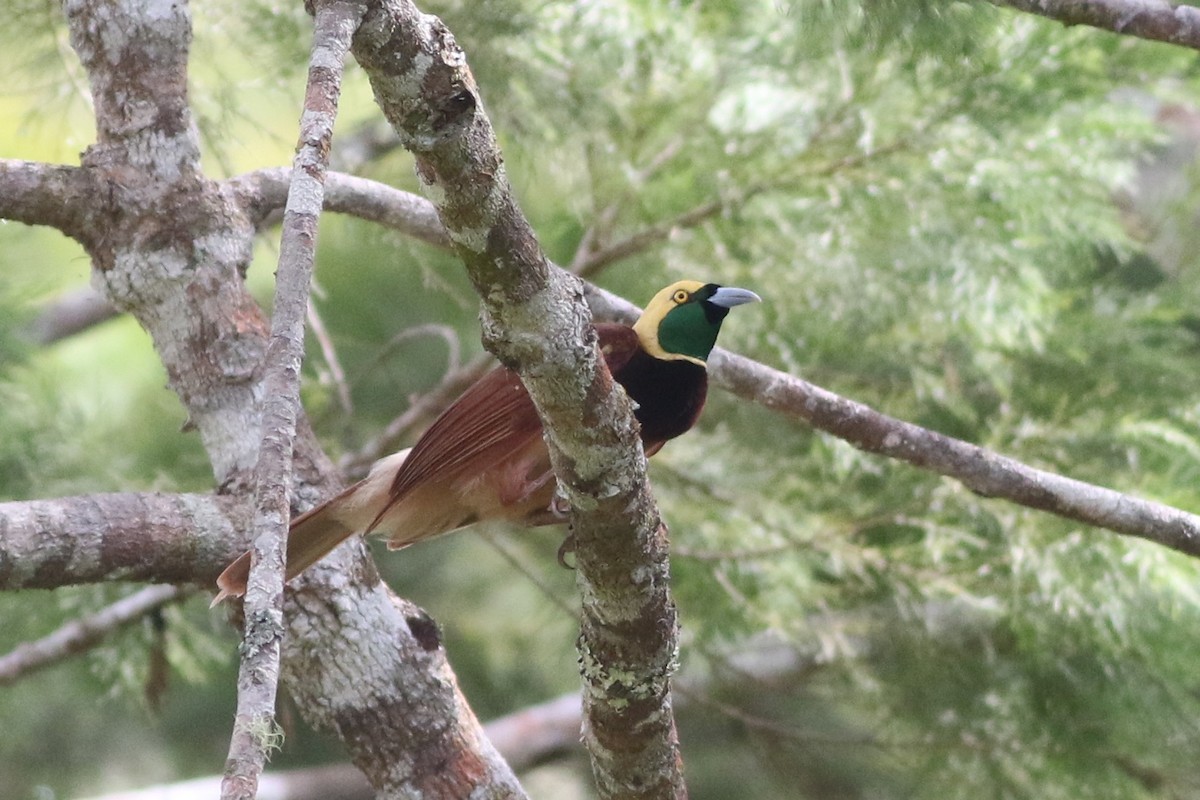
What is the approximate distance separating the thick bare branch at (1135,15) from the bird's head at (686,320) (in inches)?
31.4

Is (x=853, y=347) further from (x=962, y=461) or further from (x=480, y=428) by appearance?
(x=480, y=428)

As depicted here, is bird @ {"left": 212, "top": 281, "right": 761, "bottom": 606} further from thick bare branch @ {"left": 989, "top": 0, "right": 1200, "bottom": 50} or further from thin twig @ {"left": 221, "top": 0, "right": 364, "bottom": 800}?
thin twig @ {"left": 221, "top": 0, "right": 364, "bottom": 800}

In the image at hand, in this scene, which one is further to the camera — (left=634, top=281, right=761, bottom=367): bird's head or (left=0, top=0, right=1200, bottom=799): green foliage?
(left=0, top=0, right=1200, bottom=799): green foliage

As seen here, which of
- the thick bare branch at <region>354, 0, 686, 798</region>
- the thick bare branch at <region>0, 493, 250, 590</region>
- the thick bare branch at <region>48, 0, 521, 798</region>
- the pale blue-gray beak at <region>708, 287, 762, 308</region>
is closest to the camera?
the thick bare branch at <region>354, 0, 686, 798</region>

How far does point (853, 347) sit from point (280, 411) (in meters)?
3.19

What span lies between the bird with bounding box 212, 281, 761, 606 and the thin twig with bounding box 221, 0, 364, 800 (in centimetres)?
118

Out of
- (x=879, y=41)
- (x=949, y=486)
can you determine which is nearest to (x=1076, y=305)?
(x=949, y=486)

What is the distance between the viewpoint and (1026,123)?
4.18 meters

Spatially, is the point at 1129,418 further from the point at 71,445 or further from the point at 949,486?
the point at 71,445

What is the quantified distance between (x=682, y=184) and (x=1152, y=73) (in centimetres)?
145

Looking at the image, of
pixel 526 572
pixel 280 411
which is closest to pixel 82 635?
pixel 526 572

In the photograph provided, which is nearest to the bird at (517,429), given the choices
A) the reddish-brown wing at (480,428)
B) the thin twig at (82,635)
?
the reddish-brown wing at (480,428)

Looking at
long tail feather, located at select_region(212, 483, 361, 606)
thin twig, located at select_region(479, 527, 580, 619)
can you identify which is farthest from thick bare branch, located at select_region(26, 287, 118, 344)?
long tail feather, located at select_region(212, 483, 361, 606)

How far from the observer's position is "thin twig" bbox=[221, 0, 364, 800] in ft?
4.09
